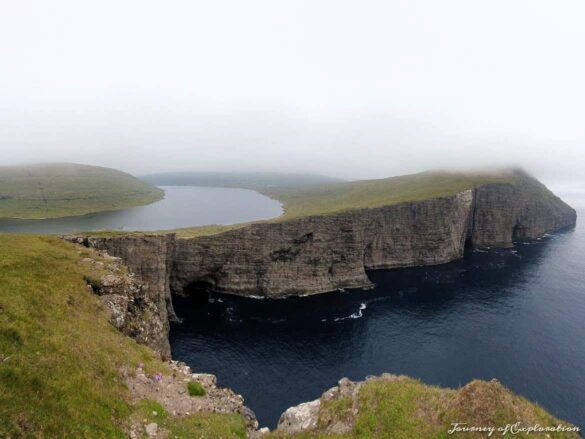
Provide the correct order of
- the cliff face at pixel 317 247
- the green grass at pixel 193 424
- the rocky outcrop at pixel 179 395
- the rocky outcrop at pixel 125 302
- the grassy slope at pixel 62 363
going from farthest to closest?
the cliff face at pixel 317 247 < the rocky outcrop at pixel 125 302 < the rocky outcrop at pixel 179 395 < the green grass at pixel 193 424 < the grassy slope at pixel 62 363

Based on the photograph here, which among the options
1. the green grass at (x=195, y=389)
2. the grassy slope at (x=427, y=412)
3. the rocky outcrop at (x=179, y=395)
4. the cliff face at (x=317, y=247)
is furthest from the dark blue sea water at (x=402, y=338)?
the grassy slope at (x=427, y=412)

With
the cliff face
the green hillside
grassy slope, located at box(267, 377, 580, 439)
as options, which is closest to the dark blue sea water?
the cliff face

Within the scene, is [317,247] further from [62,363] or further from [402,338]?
[62,363]

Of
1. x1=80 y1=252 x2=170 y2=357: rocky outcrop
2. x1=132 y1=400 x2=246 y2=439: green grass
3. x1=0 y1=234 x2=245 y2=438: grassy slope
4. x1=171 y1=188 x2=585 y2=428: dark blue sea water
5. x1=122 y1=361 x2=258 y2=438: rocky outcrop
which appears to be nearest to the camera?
x1=0 y1=234 x2=245 y2=438: grassy slope

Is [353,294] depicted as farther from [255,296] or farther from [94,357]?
[94,357]


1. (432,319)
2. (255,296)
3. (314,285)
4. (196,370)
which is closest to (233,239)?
(255,296)

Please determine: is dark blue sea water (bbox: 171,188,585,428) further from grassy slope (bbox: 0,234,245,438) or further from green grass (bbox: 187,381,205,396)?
grassy slope (bbox: 0,234,245,438)

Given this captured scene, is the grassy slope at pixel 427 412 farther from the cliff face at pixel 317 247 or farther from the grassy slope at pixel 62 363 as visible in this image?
the cliff face at pixel 317 247
